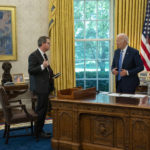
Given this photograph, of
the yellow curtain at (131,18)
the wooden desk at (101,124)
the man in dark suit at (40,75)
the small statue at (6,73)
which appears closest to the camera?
the wooden desk at (101,124)

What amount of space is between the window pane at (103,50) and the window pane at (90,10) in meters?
0.73

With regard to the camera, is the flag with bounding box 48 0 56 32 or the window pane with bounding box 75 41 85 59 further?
the window pane with bounding box 75 41 85 59

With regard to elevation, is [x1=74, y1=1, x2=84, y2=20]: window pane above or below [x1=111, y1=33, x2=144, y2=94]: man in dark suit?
above

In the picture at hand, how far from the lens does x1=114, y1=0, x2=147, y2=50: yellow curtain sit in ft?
20.0

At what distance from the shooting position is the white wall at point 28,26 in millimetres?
6172

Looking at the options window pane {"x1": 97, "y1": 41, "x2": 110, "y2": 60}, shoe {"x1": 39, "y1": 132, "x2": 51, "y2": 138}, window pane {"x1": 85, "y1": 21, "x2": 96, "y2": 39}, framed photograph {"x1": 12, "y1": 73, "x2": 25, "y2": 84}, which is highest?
window pane {"x1": 85, "y1": 21, "x2": 96, "y2": 39}

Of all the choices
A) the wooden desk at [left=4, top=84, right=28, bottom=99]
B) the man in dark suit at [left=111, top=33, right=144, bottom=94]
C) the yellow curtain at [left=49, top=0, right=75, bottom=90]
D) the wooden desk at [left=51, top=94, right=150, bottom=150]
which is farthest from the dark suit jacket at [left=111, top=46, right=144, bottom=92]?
the wooden desk at [left=4, top=84, right=28, bottom=99]

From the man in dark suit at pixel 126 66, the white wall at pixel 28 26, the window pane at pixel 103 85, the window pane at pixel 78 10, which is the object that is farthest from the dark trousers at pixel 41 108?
the window pane at pixel 78 10

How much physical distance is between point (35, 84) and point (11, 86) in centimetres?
150

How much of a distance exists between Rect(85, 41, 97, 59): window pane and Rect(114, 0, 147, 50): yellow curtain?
0.73 meters

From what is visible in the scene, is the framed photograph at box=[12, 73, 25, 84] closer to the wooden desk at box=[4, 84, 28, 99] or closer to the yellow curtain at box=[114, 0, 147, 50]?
the wooden desk at box=[4, 84, 28, 99]

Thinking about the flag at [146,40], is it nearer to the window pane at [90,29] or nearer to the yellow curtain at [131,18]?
the yellow curtain at [131,18]

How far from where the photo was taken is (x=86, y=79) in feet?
21.9

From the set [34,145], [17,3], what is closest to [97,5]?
[17,3]
